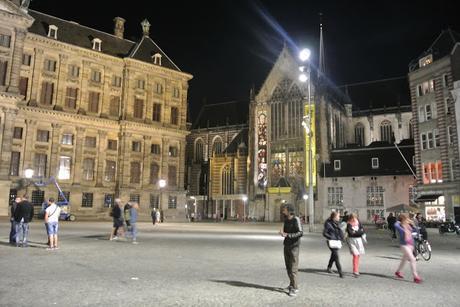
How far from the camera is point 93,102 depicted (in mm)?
52625

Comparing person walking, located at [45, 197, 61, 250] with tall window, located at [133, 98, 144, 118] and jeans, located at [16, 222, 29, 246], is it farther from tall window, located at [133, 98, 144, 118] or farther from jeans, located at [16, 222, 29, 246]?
tall window, located at [133, 98, 144, 118]

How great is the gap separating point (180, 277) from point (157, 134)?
157 ft

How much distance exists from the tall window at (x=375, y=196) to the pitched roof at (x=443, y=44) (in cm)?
1762

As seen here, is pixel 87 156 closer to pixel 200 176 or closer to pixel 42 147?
pixel 42 147

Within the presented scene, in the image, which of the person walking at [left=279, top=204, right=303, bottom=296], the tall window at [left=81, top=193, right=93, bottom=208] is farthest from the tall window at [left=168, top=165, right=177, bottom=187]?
the person walking at [left=279, top=204, right=303, bottom=296]

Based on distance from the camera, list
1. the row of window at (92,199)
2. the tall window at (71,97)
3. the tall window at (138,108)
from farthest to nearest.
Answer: the tall window at (138,108) → the tall window at (71,97) → the row of window at (92,199)

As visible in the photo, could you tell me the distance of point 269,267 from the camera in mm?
12195

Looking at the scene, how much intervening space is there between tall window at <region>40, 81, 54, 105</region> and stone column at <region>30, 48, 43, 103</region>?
696 millimetres

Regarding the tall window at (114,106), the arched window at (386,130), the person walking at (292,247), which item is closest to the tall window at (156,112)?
the tall window at (114,106)

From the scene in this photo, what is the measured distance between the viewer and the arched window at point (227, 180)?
239 ft

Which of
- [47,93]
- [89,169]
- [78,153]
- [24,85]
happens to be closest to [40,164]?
[78,153]

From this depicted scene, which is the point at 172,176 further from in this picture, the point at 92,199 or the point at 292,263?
the point at 292,263

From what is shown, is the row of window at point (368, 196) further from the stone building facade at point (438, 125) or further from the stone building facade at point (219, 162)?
Answer: the stone building facade at point (219, 162)

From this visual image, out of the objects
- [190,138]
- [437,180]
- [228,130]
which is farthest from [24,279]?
[190,138]
